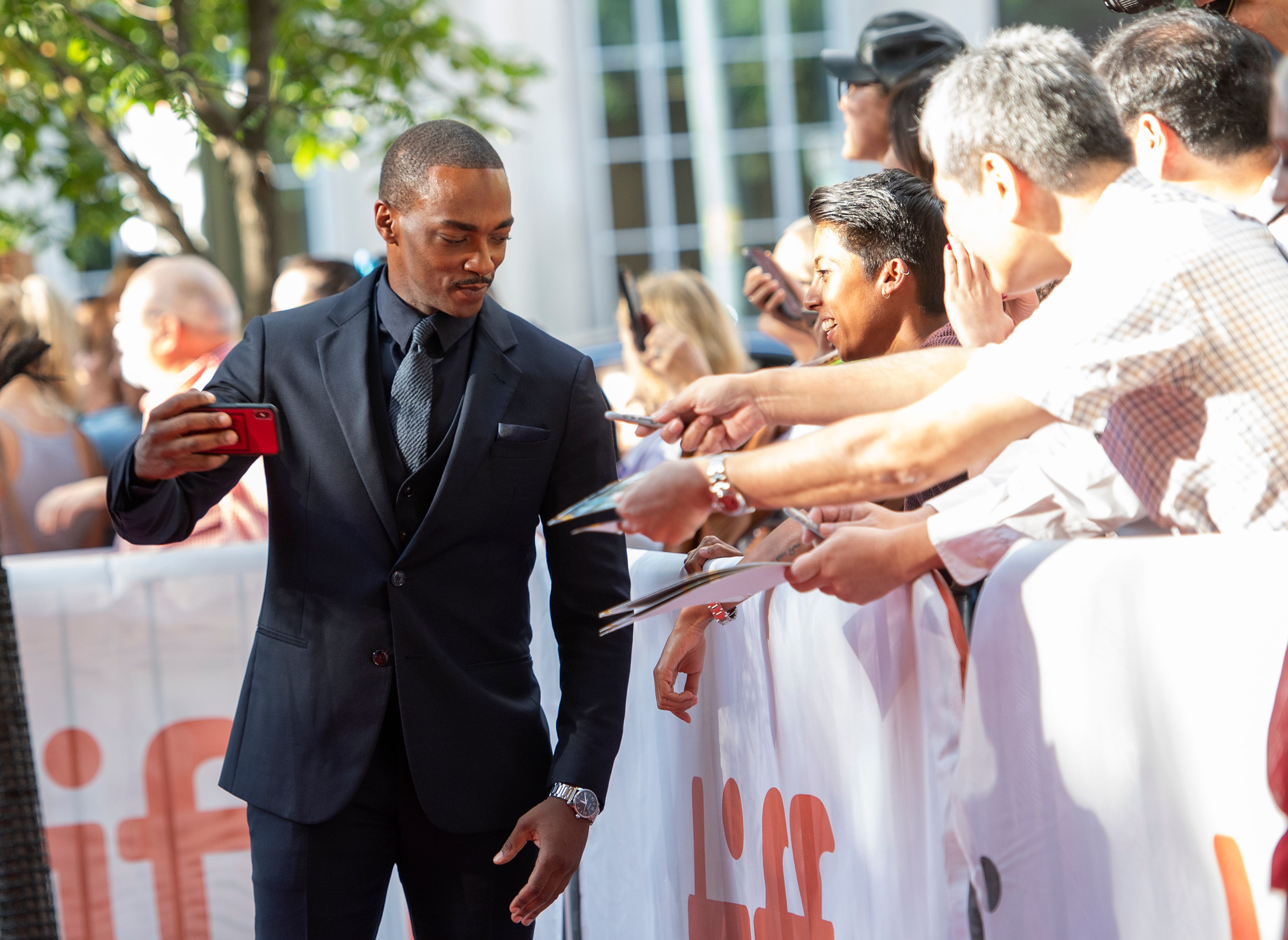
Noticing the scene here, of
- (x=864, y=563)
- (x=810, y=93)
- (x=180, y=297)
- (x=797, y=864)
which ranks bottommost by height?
(x=797, y=864)

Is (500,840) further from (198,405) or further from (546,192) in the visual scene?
(546,192)

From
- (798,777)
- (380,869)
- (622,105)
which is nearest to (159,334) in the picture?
(380,869)

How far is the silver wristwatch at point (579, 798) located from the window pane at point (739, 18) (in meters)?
12.0

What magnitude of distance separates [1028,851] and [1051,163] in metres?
1.01

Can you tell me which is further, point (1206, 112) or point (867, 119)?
point (867, 119)

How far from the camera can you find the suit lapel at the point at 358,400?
2.46m

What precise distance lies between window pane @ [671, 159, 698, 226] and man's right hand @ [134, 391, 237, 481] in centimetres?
1173

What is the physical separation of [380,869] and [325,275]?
315cm

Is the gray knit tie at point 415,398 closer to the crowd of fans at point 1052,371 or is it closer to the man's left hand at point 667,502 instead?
the crowd of fans at point 1052,371

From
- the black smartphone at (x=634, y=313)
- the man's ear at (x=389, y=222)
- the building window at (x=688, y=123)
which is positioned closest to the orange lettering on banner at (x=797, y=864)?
the man's ear at (x=389, y=222)

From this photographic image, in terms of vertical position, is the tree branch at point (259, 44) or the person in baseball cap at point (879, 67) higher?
the tree branch at point (259, 44)

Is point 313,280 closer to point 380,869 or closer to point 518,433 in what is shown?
point 518,433

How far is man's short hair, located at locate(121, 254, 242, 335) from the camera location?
5.08 meters

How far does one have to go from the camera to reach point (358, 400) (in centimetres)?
248
